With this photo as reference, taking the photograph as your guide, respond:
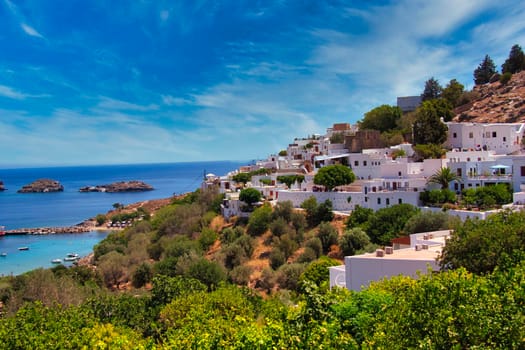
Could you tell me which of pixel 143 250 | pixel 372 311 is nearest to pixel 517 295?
pixel 372 311

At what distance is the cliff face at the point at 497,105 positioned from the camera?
4633 centimetres

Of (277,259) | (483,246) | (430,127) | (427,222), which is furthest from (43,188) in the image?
(483,246)

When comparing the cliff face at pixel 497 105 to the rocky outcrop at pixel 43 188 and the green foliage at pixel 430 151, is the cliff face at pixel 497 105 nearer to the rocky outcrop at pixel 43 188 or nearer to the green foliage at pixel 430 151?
the green foliage at pixel 430 151

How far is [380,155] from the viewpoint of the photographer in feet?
124

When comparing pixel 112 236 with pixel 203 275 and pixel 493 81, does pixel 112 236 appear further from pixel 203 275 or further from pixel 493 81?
pixel 493 81

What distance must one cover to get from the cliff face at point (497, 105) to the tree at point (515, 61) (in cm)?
164

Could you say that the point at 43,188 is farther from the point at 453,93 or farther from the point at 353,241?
the point at 353,241

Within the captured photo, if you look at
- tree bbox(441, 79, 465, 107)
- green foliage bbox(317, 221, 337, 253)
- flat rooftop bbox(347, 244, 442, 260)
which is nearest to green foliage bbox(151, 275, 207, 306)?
flat rooftop bbox(347, 244, 442, 260)

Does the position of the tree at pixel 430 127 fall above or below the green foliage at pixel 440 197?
above

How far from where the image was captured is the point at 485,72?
200ft

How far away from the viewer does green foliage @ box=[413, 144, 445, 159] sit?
115ft

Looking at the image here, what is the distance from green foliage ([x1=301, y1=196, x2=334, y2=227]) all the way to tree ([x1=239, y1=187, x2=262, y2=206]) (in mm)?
5473

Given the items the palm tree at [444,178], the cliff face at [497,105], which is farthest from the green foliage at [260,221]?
the cliff face at [497,105]

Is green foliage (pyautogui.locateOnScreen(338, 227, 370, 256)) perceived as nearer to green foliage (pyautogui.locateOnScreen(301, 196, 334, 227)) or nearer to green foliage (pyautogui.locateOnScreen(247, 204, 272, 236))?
green foliage (pyautogui.locateOnScreen(301, 196, 334, 227))
